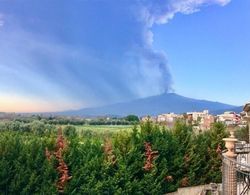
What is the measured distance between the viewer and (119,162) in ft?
50.6

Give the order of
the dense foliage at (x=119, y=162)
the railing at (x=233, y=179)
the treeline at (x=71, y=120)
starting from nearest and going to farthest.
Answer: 1. the railing at (x=233, y=179)
2. the dense foliage at (x=119, y=162)
3. the treeline at (x=71, y=120)

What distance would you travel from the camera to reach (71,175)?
48.1 ft

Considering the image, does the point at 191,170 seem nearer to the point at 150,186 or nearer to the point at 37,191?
the point at 150,186

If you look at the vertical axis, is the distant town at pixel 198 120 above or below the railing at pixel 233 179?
above

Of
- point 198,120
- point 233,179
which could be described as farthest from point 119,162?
point 198,120

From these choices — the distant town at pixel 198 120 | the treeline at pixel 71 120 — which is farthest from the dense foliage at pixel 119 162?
the treeline at pixel 71 120

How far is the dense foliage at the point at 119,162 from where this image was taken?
14.1 m

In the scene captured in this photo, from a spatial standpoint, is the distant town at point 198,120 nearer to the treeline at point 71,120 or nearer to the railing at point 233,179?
the railing at point 233,179

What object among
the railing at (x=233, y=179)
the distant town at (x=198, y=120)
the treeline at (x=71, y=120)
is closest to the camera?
the railing at (x=233, y=179)

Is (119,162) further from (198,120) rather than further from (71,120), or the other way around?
(71,120)

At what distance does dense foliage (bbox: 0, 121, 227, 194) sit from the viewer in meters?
14.1

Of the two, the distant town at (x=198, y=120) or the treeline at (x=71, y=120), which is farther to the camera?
the treeline at (x=71, y=120)

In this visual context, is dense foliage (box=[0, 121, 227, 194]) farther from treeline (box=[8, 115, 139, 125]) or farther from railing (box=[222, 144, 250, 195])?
treeline (box=[8, 115, 139, 125])

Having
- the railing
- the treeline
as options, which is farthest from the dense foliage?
the treeline
